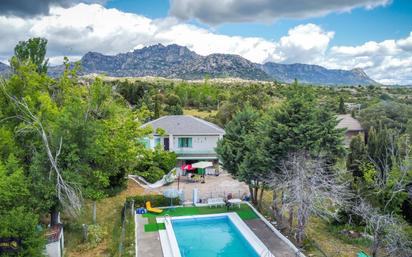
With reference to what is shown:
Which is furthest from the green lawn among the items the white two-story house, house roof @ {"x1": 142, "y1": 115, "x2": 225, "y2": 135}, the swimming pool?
house roof @ {"x1": 142, "y1": 115, "x2": 225, "y2": 135}

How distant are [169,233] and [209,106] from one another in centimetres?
6652

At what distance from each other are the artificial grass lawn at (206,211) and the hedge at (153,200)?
2.84 feet

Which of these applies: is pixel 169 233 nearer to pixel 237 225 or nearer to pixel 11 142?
pixel 237 225

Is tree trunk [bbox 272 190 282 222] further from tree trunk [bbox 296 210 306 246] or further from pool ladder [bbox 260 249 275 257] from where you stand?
pool ladder [bbox 260 249 275 257]

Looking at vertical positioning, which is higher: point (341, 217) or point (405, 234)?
point (405, 234)

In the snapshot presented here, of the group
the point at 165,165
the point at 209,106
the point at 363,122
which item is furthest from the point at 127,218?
the point at 209,106

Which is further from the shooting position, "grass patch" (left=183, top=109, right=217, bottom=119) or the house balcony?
"grass patch" (left=183, top=109, right=217, bottom=119)

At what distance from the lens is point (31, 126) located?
60.3ft

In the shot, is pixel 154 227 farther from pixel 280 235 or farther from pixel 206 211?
pixel 280 235

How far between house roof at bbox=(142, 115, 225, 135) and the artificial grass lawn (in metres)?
13.6

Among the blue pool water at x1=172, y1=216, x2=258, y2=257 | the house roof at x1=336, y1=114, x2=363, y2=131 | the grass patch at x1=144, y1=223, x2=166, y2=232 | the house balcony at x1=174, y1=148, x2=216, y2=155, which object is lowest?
the blue pool water at x1=172, y1=216, x2=258, y2=257

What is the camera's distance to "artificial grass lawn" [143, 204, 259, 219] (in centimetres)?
2280

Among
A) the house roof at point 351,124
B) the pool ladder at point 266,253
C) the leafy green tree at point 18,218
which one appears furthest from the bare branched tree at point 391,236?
the house roof at point 351,124

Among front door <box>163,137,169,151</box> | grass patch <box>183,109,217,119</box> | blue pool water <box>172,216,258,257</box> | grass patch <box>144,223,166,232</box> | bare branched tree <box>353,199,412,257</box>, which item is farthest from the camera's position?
grass patch <box>183,109,217,119</box>
